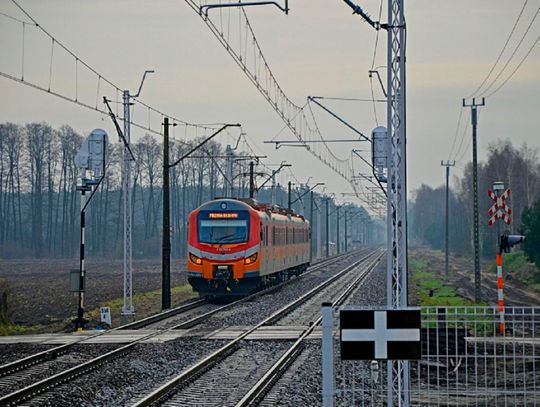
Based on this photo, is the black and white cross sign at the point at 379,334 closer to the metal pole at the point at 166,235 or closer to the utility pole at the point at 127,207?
the utility pole at the point at 127,207

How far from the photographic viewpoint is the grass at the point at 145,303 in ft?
89.0

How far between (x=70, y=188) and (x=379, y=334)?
267 feet

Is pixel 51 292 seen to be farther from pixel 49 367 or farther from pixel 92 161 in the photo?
pixel 49 367

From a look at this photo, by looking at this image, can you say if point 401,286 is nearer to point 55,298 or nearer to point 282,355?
point 282,355

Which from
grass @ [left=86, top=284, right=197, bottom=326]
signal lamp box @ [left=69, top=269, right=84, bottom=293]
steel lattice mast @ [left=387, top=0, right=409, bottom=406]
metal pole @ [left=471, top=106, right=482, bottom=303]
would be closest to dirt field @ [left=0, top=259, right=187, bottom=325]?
grass @ [left=86, top=284, right=197, bottom=326]

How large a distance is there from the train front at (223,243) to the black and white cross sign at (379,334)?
22.8 m

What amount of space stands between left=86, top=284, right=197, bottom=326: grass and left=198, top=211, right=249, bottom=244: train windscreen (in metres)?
3.01

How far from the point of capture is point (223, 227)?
2927cm

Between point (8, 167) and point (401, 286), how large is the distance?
74.8 m

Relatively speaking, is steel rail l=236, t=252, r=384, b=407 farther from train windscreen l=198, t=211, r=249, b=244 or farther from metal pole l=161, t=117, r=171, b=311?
train windscreen l=198, t=211, r=249, b=244

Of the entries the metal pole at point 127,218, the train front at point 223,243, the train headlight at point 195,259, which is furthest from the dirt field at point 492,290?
the metal pole at point 127,218

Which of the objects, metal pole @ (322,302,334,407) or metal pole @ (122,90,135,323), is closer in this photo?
metal pole @ (322,302,334,407)

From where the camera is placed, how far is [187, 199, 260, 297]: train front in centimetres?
2912

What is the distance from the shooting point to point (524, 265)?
4919 cm
